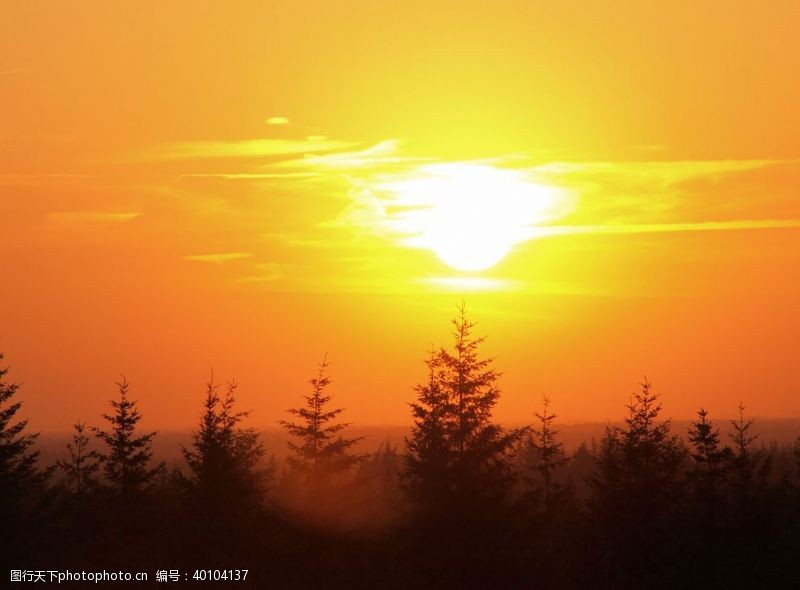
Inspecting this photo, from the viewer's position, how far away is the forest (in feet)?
175

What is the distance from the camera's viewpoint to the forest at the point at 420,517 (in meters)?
53.4

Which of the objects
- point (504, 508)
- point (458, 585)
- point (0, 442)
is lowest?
point (458, 585)

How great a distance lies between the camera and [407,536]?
54062 mm

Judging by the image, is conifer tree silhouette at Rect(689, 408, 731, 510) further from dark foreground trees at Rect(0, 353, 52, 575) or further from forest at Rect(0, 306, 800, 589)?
dark foreground trees at Rect(0, 353, 52, 575)

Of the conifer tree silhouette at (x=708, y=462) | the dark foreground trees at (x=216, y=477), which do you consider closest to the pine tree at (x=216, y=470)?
the dark foreground trees at (x=216, y=477)

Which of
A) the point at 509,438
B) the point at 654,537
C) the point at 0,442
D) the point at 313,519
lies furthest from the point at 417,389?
the point at 0,442

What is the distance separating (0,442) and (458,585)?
24012mm

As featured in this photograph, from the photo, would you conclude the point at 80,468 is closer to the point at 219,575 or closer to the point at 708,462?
the point at 219,575

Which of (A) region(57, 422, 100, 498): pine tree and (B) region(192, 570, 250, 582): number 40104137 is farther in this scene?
(A) region(57, 422, 100, 498): pine tree

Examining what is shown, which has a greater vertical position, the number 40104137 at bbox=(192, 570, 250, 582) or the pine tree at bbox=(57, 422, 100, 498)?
the pine tree at bbox=(57, 422, 100, 498)

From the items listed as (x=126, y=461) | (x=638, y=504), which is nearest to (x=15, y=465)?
(x=126, y=461)

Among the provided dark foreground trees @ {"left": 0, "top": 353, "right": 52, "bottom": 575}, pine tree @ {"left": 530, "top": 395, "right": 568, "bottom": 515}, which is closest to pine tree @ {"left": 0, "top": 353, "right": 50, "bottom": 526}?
dark foreground trees @ {"left": 0, "top": 353, "right": 52, "bottom": 575}

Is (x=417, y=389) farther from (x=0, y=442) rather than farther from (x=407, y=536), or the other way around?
(x=0, y=442)

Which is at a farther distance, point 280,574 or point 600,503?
point 600,503
